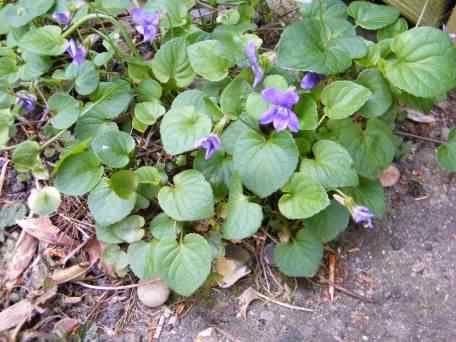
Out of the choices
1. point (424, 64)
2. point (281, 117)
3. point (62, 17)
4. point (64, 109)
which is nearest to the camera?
point (281, 117)

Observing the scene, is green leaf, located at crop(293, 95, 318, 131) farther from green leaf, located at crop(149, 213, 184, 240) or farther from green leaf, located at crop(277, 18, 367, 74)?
green leaf, located at crop(149, 213, 184, 240)

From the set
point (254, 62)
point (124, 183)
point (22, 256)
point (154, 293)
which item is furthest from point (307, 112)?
point (22, 256)

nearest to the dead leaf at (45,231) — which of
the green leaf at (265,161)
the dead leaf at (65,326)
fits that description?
the dead leaf at (65,326)

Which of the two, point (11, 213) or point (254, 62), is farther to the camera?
point (11, 213)

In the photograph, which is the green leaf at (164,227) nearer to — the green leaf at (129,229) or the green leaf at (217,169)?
the green leaf at (129,229)

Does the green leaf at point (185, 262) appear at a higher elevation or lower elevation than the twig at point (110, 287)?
higher

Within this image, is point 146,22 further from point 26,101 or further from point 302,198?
point 302,198
